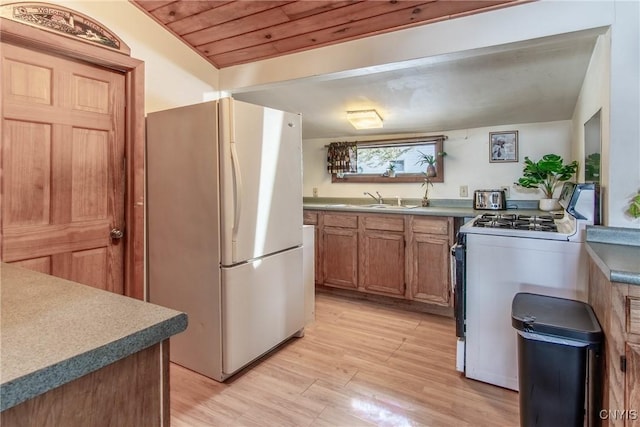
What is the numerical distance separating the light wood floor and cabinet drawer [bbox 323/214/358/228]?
1080 millimetres

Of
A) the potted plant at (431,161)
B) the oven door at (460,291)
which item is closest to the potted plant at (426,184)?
the potted plant at (431,161)

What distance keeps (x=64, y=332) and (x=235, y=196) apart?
4.59 feet

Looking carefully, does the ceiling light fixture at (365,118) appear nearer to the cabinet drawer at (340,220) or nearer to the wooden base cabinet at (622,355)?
the cabinet drawer at (340,220)

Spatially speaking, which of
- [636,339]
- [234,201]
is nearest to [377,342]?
[234,201]

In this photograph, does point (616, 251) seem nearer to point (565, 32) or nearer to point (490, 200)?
point (565, 32)

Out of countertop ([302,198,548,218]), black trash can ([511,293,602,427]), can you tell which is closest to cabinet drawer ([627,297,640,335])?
black trash can ([511,293,602,427])

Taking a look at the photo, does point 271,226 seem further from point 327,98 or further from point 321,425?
A: point 327,98

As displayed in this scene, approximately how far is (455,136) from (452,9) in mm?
1698

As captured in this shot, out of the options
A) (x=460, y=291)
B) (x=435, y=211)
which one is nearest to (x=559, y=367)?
(x=460, y=291)

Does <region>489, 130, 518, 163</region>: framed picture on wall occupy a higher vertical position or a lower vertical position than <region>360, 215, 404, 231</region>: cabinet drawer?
higher

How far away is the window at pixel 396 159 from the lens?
3.65m

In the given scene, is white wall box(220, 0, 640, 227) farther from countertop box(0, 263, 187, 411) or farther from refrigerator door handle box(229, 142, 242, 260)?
countertop box(0, 263, 187, 411)

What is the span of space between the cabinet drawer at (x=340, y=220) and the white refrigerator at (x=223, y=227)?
3.36ft

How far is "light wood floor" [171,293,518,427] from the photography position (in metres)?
1.78
